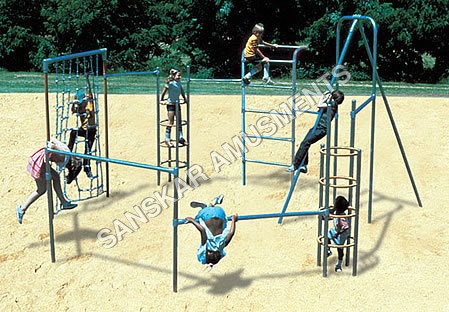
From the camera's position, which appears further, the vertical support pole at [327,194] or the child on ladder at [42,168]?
the child on ladder at [42,168]

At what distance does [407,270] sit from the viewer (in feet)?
27.2

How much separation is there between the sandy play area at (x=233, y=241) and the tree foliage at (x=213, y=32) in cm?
688

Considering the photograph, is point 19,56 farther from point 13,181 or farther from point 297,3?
point 13,181

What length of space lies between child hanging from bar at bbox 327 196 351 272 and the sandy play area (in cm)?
42

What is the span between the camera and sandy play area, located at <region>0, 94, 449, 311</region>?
761 centimetres

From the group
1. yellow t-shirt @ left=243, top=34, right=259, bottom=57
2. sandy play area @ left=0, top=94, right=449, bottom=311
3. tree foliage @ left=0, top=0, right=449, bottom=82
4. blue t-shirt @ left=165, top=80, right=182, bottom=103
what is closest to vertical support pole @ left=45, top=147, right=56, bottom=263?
sandy play area @ left=0, top=94, right=449, bottom=311

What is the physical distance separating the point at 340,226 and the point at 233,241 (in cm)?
171

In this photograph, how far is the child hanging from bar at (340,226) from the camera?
7.85 meters

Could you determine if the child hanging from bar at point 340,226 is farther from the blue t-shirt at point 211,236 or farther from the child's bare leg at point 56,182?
the child's bare leg at point 56,182

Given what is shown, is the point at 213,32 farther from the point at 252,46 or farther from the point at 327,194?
the point at 327,194

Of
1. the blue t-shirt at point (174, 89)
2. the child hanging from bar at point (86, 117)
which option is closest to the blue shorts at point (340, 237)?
the blue t-shirt at point (174, 89)

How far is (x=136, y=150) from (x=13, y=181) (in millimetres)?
2406

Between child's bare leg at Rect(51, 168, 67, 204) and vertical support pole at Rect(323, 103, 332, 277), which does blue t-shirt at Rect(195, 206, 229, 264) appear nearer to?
vertical support pole at Rect(323, 103, 332, 277)

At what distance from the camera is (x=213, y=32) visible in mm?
20766
